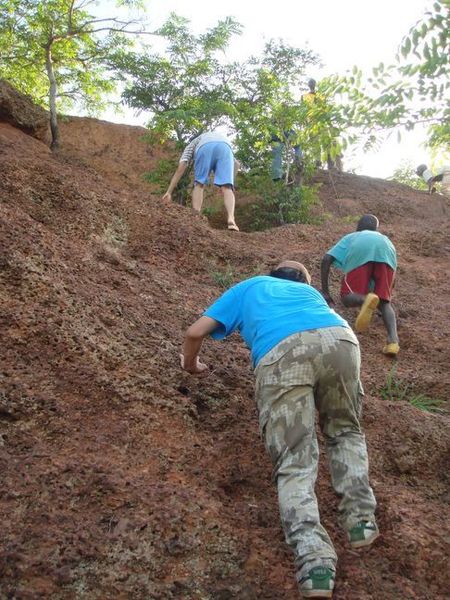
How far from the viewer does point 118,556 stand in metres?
2.69

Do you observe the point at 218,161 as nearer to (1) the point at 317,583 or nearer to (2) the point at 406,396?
(2) the point at 406,396

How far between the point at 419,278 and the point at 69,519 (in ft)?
20.4

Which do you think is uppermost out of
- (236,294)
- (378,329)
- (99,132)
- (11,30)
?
(11,30)

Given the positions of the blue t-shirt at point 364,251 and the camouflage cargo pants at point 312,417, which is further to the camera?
the blue t-shirt at point 364,251

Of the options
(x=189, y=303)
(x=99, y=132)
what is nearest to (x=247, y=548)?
(x=189, y=303)

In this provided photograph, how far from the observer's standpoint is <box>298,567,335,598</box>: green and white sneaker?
2.43m

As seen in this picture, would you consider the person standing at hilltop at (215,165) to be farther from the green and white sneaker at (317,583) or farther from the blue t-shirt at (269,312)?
the green and white sneaker at (317,583)

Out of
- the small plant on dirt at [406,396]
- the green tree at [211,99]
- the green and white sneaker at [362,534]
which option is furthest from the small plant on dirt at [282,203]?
the green and white sneaker at [362,534]

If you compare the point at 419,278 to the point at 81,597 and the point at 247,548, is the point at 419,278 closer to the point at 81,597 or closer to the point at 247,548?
the point at 247,548

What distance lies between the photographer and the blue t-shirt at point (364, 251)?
5703mm

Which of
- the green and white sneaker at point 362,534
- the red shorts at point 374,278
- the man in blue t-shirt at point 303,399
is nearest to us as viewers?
the man in blue t-shirt at point 303,399

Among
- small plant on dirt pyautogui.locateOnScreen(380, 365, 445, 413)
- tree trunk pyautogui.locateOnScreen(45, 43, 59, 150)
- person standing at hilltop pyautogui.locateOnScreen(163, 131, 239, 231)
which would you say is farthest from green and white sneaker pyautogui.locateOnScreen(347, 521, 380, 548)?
tree trunk pyautogui.locateOnScreen(45, 43, 59, 150)

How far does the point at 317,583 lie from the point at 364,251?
3.83 metres

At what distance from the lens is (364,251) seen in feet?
18.9
